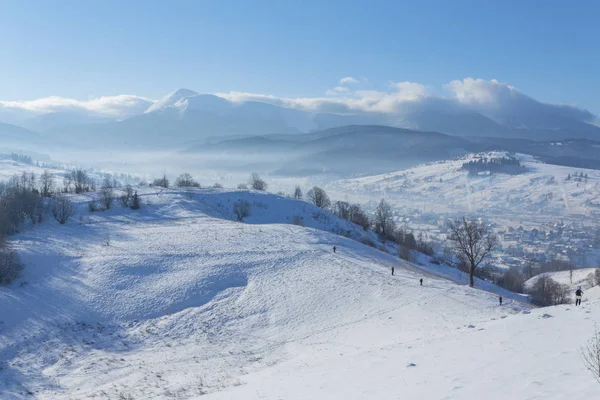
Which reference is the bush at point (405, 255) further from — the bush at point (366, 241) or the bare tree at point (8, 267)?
the bare tree at point (8, 267)

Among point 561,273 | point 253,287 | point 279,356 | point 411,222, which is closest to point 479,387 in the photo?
point 279,356

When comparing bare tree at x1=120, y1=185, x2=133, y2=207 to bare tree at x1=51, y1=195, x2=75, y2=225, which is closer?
bare tree at x1=51, y1=195, x2=75, y2=225

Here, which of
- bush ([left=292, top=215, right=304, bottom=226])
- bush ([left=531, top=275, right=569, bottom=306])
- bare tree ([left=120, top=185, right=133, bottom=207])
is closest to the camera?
bush ([left=531, top=275, right=569, bottom=306])

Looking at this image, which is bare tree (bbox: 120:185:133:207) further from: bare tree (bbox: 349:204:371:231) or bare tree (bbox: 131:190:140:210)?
bare tree (bbox: 349:204:371:231)

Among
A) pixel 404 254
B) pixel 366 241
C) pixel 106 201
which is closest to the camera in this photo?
pixel 404 254

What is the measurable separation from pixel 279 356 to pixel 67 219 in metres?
48.0

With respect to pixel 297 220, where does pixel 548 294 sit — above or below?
below

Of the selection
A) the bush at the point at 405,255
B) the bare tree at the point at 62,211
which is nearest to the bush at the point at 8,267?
the bare tree at the point at 62,211

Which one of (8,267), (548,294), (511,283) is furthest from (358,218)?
(8,267)

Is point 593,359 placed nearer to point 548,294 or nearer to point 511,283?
point 548,294

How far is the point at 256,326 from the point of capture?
90.8 ft

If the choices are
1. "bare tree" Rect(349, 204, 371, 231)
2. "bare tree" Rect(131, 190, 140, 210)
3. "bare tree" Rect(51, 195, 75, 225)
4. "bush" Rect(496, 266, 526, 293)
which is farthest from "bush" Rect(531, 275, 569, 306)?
"bare tree" Rect(51, 195, 75, 225)

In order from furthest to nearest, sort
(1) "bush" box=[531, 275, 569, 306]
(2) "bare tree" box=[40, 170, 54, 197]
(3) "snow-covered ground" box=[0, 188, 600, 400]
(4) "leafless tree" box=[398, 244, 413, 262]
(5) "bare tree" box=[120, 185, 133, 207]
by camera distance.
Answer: (2) "bare tree" box=[40, 170, 54, 197] → (5) "bare tree" box=[120, 185, 133, 207] → (4) "leafless tree" box=[398, 244, 413, 262] → (1) "bush" box=[531, 275, 569, 306] → (3) "snow-covered ground" box=[0, 188, 600, 400]

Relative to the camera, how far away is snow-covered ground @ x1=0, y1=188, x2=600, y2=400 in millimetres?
13867
